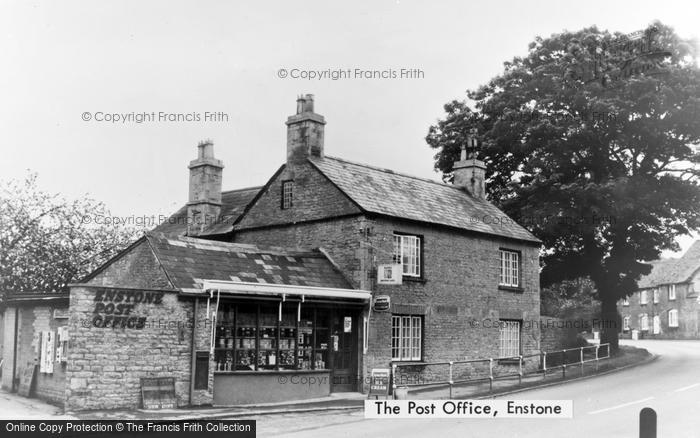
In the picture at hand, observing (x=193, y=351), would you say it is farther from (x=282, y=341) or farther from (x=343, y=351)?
(x=343, y=351)

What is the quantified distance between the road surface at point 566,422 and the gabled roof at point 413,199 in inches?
251

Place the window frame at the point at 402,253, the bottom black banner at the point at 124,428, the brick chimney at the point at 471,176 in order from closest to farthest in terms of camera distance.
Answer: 1. the bottom black banner at the point at 124,428
2. the window frame at the point at 402,253
3. the brick chimney at the point at 471,176

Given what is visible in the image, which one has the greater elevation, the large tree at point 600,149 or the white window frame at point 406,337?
the large tree at point 600,149

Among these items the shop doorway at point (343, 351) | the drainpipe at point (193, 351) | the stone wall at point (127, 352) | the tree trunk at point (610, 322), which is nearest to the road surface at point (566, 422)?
the drainpipe at point (193, 351)

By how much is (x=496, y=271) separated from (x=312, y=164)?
7.58 metres

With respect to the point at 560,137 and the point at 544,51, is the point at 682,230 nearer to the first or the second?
the point at 560,137

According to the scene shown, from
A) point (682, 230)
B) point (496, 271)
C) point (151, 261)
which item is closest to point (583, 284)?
point (682, 230)

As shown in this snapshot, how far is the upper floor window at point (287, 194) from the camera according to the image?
79.3 ft

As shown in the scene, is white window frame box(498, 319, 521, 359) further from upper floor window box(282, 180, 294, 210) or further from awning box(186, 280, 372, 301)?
upper floor window box(282, 180, 294, 210)

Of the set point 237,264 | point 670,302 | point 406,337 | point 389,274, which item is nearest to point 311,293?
point 237,264

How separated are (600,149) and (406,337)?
45.3 feet

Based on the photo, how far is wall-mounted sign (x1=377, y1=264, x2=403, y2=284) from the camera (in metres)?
21.4

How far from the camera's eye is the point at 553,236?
105ft

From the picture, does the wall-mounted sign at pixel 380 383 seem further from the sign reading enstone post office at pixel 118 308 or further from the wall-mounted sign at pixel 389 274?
the sign reading enstone post office at pixel 118 308
